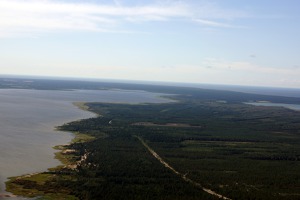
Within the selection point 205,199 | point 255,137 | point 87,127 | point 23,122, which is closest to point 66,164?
point 205,199

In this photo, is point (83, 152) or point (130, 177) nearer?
point (130, 177)

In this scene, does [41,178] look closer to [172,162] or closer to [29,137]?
[172,162]

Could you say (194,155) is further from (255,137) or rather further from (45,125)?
(45,125)

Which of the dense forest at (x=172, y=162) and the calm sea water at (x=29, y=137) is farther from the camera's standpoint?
the calm sea water at (x=29, y=137)

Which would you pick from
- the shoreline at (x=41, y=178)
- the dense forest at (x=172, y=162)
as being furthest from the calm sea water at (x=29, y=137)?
the dense forest at (x=172, y=162)

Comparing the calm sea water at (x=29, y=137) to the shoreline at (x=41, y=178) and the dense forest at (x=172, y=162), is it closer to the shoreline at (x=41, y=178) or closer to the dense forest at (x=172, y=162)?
the shoreline at (x=41, y=178)

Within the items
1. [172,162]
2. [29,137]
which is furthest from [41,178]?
[29,137]

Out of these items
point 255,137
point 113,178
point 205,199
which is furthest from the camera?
point 255,137

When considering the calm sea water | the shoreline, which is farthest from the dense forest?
the calm sea water
